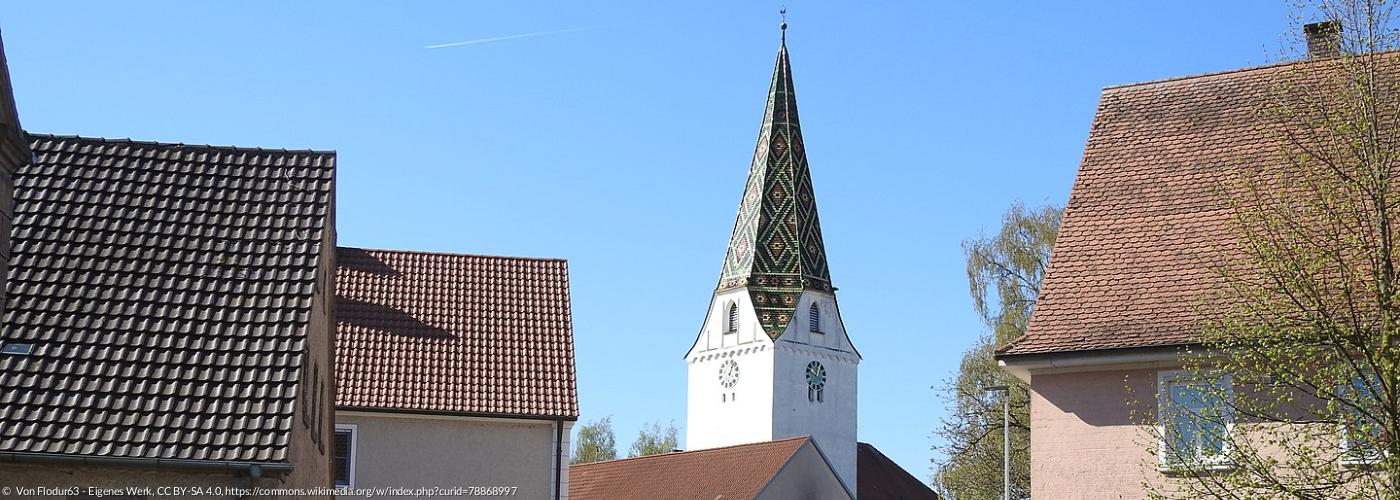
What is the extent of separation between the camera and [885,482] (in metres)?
63.9

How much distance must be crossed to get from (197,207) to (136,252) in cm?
102

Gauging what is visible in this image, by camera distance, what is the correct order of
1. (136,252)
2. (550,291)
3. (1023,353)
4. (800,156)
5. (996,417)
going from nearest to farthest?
(136,252)
(1023,353)
(550,291)
(996,417)
(800,156)

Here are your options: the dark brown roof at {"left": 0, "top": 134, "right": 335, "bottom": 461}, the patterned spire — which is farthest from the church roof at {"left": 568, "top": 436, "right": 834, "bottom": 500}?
the patterned spire

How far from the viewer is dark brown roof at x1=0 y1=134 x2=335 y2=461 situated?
1303 cm

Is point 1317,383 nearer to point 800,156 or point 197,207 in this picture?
point 197,207

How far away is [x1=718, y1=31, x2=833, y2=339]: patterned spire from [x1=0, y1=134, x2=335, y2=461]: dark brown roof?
76.0 metres

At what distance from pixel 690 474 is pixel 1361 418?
3733cm

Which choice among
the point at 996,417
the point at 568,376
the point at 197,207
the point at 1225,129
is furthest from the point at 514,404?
the point at 996,417

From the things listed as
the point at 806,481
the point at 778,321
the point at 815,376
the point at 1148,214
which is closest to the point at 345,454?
the point at 1148,214

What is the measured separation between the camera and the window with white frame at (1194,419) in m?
13.5

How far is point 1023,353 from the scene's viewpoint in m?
16.7

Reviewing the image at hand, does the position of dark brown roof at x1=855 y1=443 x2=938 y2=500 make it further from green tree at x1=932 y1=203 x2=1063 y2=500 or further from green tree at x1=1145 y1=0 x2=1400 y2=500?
green tree at x1=1145 y1=0 x2=1400 y2=500

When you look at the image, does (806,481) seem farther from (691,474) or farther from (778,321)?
Answer: (778,321)

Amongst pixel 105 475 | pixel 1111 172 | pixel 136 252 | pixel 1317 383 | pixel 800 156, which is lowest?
pixel 105 475
